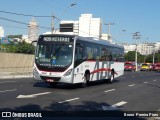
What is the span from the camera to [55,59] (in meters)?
19.9

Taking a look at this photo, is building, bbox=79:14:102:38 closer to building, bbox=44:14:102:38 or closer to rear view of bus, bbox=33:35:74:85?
building, bbox=44:14:102:38

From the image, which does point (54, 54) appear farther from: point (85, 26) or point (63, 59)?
point (85, 26)

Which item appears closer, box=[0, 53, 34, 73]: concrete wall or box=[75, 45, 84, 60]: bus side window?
box=[75, 45, 84, 60]: bus side window

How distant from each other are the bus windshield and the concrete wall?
2261cm

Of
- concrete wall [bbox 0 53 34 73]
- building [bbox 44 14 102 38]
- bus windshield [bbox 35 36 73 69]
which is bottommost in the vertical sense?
concrete wall [bbox 0 53 34 73]

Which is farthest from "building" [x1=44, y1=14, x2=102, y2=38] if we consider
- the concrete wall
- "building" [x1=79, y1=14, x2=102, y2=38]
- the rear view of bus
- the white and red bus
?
the rear view of bus

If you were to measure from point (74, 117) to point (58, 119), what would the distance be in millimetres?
683

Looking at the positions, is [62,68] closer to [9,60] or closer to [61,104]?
[61,104]

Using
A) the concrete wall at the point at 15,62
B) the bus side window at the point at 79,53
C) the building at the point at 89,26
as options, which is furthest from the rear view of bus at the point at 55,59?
the building at the point at 89,26

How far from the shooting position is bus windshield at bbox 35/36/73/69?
19.8m

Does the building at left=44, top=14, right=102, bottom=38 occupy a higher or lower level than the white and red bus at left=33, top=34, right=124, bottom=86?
higher

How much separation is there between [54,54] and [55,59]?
0.30m

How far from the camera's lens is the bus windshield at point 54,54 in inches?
781

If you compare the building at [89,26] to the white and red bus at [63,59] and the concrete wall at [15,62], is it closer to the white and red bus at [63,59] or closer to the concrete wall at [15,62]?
the concrete wall at [15,62]
